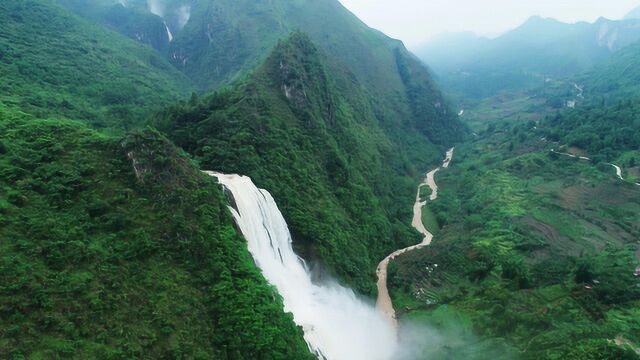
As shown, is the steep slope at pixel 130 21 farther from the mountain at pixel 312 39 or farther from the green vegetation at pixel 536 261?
the green vegetation at pixel 536 261

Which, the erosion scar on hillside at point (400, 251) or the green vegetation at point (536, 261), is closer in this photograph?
the green vegetation at point (536, 261)

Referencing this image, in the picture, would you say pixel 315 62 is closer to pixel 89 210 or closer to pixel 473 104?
pixel 89 210

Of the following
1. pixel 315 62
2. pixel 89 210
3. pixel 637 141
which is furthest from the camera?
pixel 637 141

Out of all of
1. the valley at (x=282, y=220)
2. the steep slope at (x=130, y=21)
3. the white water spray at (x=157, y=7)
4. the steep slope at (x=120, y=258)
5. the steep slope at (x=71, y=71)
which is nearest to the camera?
the steep slope at (x=120, y=258)

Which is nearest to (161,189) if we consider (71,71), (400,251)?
(400,251)

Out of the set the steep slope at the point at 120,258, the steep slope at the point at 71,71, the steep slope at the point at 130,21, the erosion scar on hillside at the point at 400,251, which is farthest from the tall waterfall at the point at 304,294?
the steep slope at the point at 130,21

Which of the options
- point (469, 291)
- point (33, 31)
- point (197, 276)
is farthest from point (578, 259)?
point (33, 31)

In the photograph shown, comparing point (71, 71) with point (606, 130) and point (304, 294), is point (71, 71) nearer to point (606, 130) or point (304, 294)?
point (304, 294)

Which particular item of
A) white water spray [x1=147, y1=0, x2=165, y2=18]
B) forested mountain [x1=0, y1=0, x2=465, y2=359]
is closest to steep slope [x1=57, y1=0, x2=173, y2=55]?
white water spray [x1=147, y1=0, x2=165, y2=18]
